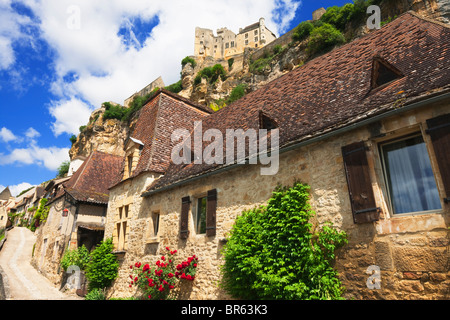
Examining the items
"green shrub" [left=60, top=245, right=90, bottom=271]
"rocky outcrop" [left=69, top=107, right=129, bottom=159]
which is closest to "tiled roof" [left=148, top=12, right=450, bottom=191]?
Result: "green shrub" [left=60, top=245, right=90, bottom=271]

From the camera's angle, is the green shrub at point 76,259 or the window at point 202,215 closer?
the window at point 202,215

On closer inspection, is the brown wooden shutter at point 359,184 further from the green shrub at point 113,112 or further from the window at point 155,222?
the green shrub at point 113,112

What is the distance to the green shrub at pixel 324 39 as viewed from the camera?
87.9 ft

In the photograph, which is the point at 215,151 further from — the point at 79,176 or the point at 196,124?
the point at 79,176

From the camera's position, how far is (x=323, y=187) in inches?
211

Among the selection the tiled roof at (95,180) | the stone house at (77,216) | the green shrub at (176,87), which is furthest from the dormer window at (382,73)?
the green shrub at (176,87)

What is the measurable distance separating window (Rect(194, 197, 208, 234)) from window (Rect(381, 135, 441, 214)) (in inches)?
182

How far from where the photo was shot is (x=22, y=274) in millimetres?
16297

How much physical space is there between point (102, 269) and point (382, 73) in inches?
417

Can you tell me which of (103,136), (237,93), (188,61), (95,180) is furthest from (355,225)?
(188,61)

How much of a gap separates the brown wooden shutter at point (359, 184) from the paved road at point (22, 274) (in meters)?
11.8

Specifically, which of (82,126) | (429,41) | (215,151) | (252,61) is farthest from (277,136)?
(82,126)

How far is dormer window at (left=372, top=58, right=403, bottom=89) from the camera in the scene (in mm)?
5805

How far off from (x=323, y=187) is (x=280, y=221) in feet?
3.42
